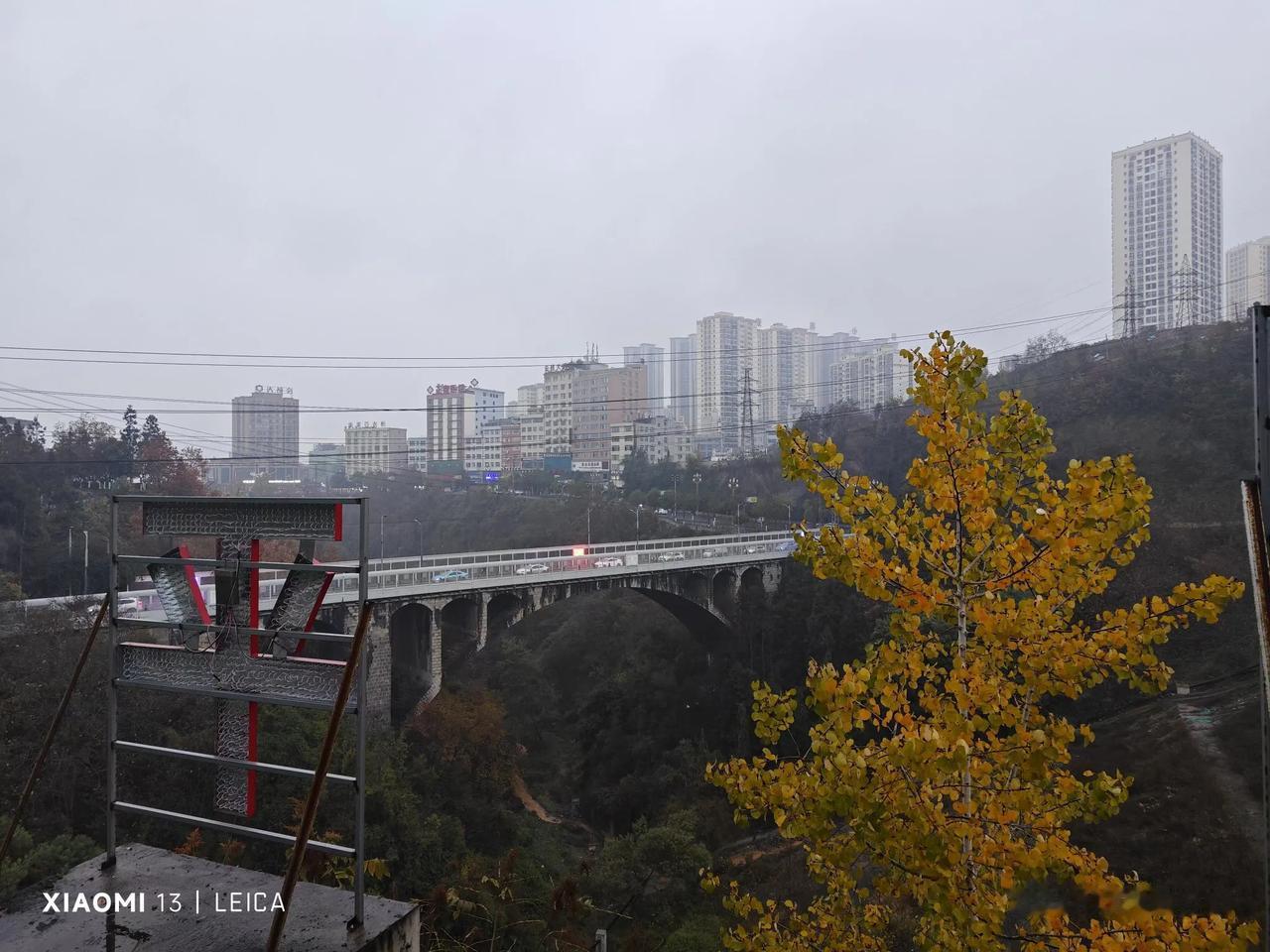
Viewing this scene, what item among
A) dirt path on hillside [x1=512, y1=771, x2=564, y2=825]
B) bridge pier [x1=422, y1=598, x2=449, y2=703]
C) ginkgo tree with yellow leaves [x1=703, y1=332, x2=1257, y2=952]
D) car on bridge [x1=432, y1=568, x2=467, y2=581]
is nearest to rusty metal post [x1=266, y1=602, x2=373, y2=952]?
ginkgo tree with yellow leaves [x1=703, y1=332, x2=1257, y2=952]

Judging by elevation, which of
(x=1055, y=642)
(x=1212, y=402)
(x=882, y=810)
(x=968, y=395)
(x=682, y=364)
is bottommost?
(x=882, y=810)

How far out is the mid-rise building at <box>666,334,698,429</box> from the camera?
342 feet

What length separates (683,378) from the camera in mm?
114625

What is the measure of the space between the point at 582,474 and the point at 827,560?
62118 millimetres

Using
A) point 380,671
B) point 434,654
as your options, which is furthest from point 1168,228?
point 380,671

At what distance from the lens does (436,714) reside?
2138 centimetres

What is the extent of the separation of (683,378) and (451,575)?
93.9 metres

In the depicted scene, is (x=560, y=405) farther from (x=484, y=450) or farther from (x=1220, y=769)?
(x=1220, y=769)

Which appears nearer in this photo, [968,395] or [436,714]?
[968,395]

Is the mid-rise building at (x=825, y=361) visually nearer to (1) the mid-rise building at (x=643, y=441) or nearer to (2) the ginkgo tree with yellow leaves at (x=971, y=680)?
(1) the mid-rise building at (x=643, y=441)

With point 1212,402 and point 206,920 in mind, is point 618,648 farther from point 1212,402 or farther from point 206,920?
point 206,920

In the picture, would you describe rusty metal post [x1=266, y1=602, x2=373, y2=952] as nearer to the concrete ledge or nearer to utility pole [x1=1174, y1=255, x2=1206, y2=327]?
the concrete ledge

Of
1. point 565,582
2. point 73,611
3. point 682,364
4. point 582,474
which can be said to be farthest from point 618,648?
point 682,364

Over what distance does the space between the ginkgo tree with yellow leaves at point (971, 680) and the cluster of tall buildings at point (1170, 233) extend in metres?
59.8
